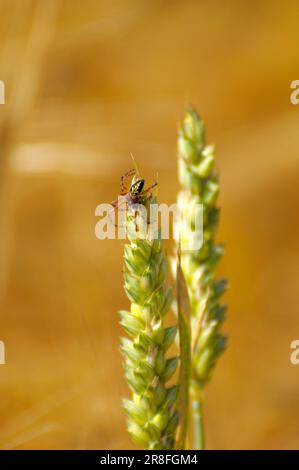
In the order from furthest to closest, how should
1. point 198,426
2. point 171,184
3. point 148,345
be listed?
point 171,184
point 198,426
point 148,345

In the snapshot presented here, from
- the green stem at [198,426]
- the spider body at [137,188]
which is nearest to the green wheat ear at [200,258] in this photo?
the green stem at [198,426]

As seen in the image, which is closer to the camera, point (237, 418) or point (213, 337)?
point (213, 337)

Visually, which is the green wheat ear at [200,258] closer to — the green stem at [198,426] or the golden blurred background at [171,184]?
the green stem at [198,426]

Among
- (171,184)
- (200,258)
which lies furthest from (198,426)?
(171,184)

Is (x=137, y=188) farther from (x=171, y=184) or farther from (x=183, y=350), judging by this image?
(x=171, y=184)
